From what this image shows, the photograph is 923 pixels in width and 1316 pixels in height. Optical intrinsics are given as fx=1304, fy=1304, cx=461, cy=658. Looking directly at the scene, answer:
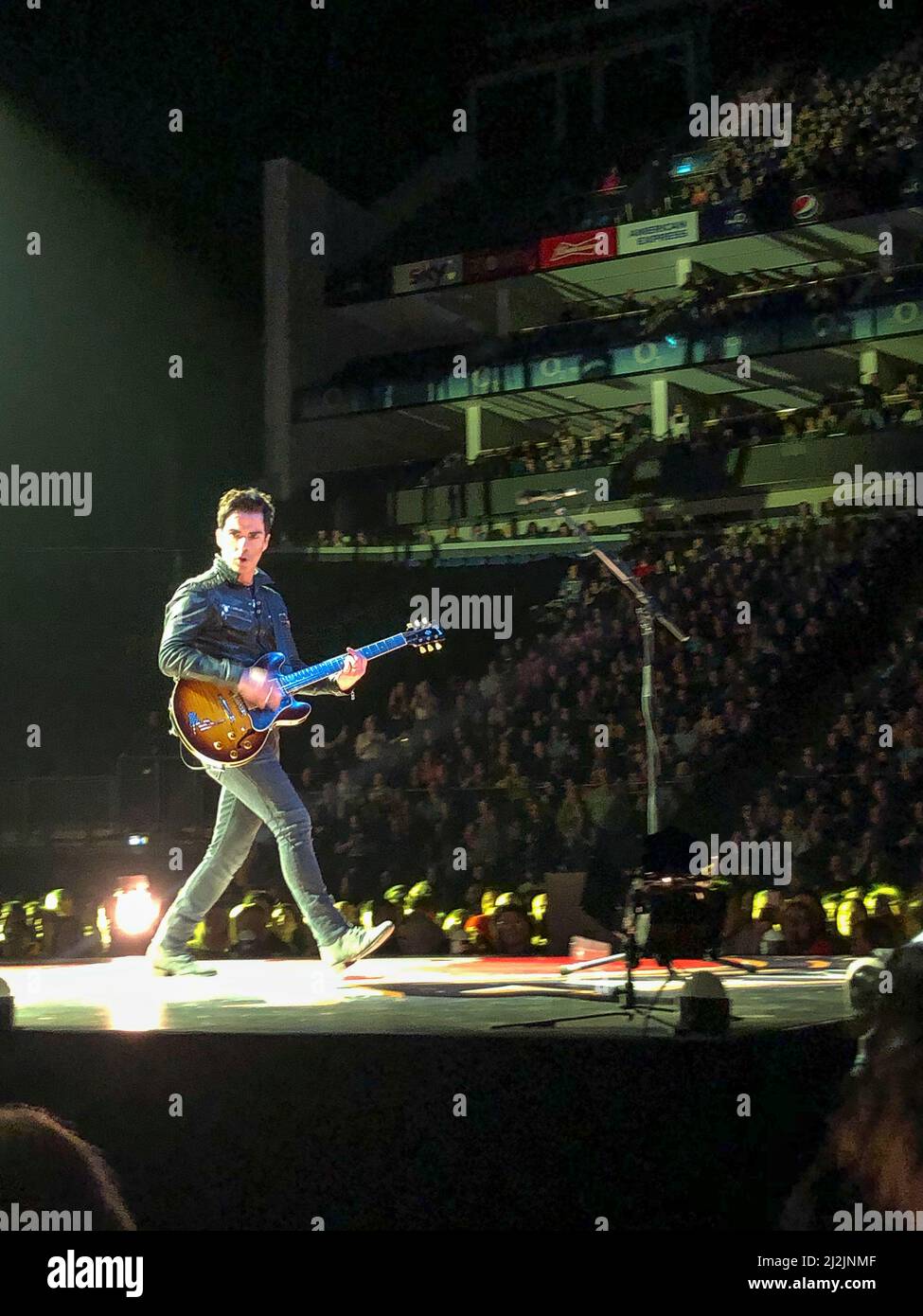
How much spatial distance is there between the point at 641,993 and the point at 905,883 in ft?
10.7

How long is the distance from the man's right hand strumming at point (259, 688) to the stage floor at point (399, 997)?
0.98 meters

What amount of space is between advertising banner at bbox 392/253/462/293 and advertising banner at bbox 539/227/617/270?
1.10 metres

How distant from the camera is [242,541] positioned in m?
4.60

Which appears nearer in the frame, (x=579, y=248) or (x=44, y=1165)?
(x=44, y=1165)

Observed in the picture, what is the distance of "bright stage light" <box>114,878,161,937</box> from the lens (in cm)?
621

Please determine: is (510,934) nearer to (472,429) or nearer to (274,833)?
(274,833)

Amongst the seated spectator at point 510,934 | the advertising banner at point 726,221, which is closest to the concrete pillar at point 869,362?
the advertising banner at point 726,221

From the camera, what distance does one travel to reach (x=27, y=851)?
8266mm

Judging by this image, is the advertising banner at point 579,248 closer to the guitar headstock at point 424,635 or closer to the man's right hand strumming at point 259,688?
the guitar headstock at point 424,635

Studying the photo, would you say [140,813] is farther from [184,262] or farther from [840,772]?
[840,772]

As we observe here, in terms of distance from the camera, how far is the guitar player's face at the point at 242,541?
457 centimetres

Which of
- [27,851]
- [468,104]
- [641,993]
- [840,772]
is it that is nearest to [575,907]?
[641,993]

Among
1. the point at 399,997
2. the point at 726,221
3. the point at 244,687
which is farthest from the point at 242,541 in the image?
the point at 726,221

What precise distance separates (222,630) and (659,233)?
1235cm
